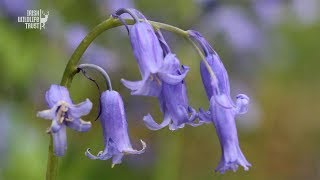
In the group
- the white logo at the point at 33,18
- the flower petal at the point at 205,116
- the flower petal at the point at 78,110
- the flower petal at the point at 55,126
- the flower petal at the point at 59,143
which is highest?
the white logo at the point at 33,18

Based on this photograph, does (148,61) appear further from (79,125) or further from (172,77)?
(79,125)

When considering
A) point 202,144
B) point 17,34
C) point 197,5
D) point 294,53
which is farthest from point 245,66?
point 17,34

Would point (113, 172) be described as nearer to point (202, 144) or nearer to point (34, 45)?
point (34, 45)

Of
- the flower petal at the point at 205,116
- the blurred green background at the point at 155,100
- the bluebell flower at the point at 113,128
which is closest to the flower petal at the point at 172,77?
the flower petal at the point at 205,116

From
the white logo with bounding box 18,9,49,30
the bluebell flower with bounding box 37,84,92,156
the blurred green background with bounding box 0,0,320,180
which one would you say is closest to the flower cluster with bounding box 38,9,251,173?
the bluebell flower with bounding box 37,84,92,156

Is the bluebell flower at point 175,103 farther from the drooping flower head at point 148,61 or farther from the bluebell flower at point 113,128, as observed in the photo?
the bluebell flower at point 113,128

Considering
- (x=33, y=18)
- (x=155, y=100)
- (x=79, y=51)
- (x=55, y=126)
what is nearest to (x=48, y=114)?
(x=55, y=126)
